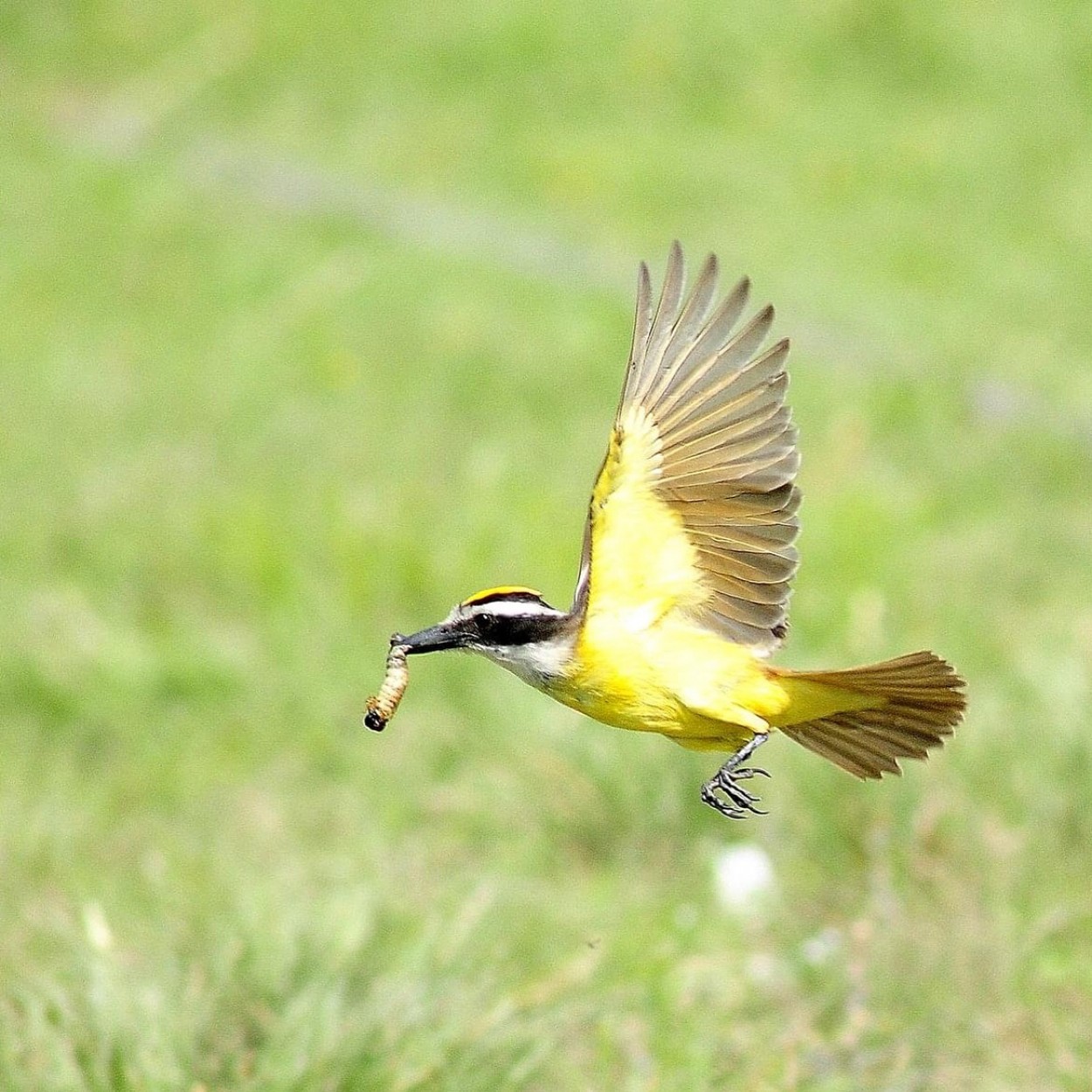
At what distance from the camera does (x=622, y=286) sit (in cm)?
1337

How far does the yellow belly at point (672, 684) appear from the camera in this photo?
304 cm

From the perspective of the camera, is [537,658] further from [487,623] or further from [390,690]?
[390,690]

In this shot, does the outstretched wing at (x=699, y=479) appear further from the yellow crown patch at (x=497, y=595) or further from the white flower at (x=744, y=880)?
the white flower at (x=744, y=880)

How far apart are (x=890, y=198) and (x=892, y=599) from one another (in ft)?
21.0

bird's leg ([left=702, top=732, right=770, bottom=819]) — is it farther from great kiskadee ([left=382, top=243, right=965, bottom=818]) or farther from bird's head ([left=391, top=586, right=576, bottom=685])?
bird's head ([left=391, top=586, right=576, bottom=685])

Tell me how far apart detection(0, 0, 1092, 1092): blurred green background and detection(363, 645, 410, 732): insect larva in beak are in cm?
181

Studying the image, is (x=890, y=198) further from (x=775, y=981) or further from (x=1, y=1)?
(x=775, y=981)

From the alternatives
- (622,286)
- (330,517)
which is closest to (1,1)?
(622,286)

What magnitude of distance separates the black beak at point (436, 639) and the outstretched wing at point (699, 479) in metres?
0.23

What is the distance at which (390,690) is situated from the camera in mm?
3064

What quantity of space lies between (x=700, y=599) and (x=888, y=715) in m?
0.34

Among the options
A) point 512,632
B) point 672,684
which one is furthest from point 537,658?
point 672,684

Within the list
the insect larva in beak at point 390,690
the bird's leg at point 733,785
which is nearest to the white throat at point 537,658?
the insect larva in beak at point 390,690

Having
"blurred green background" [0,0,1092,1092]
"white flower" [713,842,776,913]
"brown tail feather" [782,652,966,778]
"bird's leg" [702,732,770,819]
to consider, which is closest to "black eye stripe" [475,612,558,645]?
"bird's leg" [702,732,770,819]
